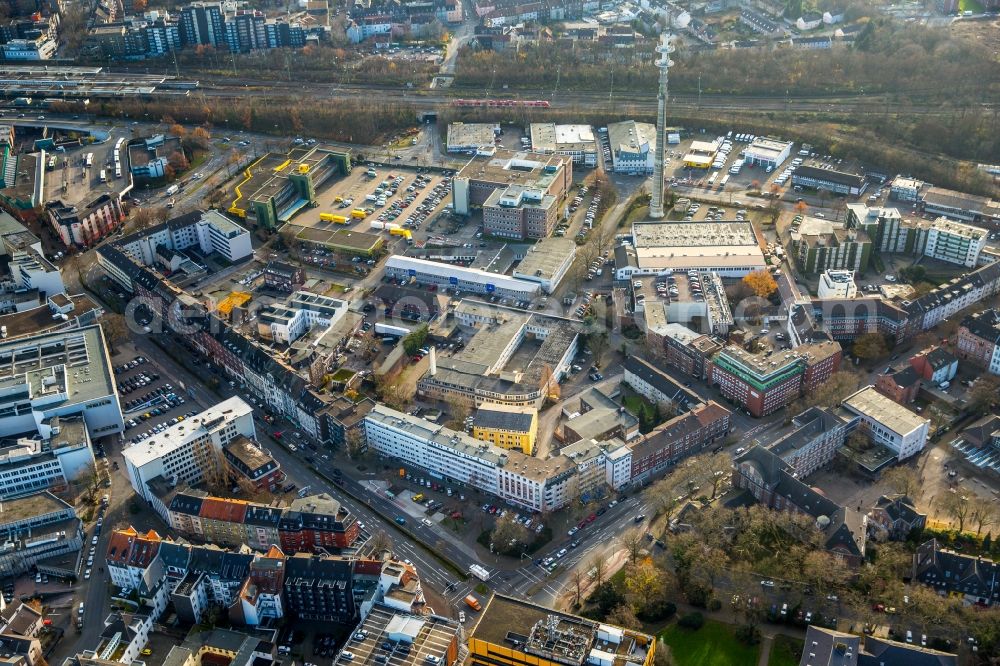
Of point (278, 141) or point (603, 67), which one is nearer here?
point (278, 141)

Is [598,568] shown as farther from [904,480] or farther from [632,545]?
[904,480]

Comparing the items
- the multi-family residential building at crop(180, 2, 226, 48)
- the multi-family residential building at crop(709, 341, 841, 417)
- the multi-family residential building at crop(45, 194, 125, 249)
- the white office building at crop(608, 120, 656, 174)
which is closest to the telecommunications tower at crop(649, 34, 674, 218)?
the white office building at crop(608, 120, 656, 174)

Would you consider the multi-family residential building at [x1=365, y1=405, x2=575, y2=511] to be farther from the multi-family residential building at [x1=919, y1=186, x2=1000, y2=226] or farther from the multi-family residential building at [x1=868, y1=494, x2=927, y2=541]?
the multi-family residential building at [x1=919, y1=186, x2=1000, y2=226]

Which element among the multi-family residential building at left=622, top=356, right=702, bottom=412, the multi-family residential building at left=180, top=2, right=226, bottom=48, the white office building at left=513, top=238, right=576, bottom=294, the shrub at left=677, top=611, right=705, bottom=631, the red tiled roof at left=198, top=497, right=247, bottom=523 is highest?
the multi-family residential building at left=180, top=2, right=226, bottom=48

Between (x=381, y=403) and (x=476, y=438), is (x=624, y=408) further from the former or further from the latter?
(x=381, y=403)

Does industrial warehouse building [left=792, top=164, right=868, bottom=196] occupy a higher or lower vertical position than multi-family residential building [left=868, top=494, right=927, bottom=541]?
higher

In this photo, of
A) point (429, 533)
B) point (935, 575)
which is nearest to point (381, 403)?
point (429, 533)

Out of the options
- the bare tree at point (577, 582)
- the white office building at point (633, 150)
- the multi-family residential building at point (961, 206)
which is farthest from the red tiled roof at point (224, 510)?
the multi-family residential building at point (961, 206)
